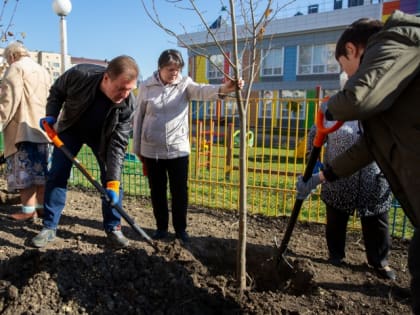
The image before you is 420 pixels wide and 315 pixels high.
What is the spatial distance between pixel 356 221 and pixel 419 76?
303cm

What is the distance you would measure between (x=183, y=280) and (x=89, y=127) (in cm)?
152

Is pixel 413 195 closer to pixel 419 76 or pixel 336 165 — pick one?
pixel 419 76

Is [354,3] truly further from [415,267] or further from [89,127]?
[415,267]

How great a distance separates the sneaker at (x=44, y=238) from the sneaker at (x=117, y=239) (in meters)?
0.47

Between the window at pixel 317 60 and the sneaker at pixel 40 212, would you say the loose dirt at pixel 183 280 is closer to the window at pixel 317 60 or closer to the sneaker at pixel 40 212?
the sneaker at pixel 40 212

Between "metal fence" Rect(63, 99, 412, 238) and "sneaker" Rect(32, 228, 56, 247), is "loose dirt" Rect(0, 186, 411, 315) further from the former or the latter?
"metal fence" Rect(63, 99, 412, 238)

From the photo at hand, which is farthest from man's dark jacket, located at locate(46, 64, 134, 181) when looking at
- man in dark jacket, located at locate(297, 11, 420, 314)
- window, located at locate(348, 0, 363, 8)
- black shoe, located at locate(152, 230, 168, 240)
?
window, located at locate(348, 0, 363, 8)

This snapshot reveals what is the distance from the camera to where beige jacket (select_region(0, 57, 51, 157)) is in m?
3.46

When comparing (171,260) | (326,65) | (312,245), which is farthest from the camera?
(326,65)

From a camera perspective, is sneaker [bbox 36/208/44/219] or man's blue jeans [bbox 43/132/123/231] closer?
man's blue jeans [bbox 43/132/123/231]

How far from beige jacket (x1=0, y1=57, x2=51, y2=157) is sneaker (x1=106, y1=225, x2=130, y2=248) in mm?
1179

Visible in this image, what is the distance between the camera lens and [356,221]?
13.6ft

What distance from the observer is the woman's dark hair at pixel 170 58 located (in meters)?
2.95

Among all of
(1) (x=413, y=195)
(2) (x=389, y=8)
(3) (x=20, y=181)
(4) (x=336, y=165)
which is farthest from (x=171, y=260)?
(2) (x=389, y=8)
